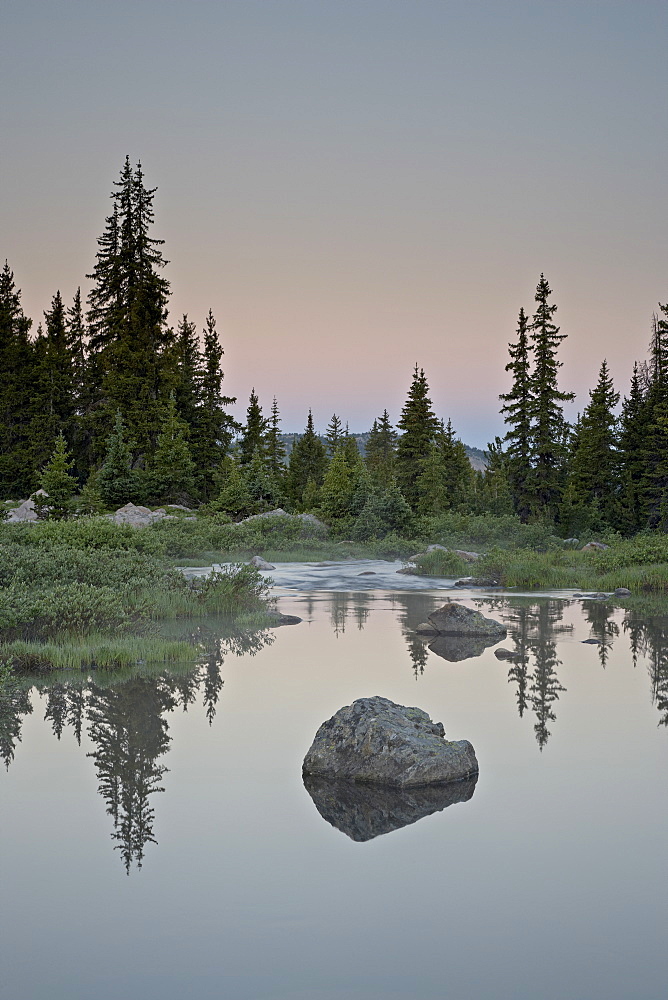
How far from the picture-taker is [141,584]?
15.4 meters

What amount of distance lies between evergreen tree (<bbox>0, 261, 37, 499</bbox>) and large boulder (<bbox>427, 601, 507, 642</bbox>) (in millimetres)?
43713

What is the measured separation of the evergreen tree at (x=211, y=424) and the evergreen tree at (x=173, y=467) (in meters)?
2.80

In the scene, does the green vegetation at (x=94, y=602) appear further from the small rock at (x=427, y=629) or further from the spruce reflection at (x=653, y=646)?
the spruce reflection at (x=653, y=646)

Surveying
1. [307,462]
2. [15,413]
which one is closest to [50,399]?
[15,413]

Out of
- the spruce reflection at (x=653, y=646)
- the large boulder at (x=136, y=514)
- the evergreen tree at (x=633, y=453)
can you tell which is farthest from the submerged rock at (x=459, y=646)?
the evergreen tree at (x=633, y=453)

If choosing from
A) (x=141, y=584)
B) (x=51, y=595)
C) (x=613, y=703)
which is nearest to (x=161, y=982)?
(x=613, y=703)

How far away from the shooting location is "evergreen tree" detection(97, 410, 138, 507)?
1836 inches

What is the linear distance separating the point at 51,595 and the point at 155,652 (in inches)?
67.7

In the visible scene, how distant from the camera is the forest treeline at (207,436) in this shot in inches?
1704

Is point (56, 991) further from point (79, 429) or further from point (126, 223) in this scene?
point (126, 223)

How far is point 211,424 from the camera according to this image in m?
55.2

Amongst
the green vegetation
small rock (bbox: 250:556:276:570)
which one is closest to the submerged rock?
the green vegetation

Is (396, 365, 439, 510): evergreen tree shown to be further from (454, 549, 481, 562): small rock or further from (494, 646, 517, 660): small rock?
(494, 646, 517, 660): small rock

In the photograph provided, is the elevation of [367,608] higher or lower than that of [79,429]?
lower
